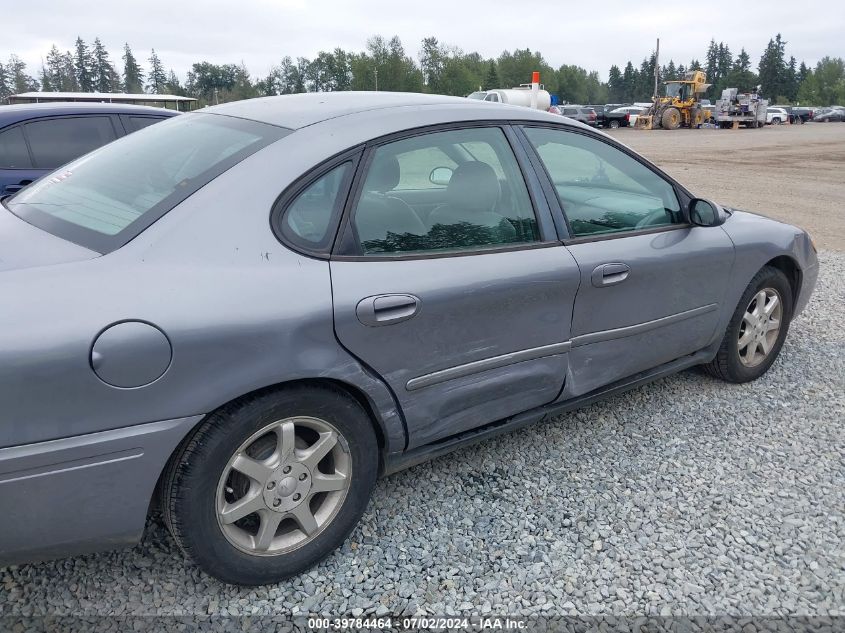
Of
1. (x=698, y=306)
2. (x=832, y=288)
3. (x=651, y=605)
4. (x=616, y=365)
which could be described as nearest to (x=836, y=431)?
(x=698, y=306)

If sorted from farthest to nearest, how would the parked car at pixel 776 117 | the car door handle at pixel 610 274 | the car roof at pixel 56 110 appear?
the parked car at pixel 776 117, the car roof at pixel 56 110, the car door handle at pixel 610 274

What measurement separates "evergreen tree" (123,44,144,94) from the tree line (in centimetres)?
16

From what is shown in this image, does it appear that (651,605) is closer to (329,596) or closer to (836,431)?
(329,596)

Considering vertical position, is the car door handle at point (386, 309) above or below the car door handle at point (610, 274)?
above

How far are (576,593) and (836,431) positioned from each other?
6.46 feet

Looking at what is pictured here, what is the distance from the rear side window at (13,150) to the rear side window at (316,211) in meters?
4.62

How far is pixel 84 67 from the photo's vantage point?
4183 inches

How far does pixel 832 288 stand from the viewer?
6.23 metres

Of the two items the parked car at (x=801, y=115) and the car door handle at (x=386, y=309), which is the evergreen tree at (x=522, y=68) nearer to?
the parked car at (x=801, y=115)

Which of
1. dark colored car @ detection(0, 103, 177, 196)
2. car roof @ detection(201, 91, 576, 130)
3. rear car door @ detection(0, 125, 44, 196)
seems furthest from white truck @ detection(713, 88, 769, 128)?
car roof @ detection(201, 91, 576, 130)

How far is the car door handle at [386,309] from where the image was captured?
2291mm

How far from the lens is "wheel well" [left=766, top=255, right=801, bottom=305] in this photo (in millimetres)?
3993

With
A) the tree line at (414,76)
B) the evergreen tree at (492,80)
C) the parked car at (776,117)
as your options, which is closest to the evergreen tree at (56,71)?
the tree line at (414,76)

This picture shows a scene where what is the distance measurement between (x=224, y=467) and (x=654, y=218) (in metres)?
2.29
